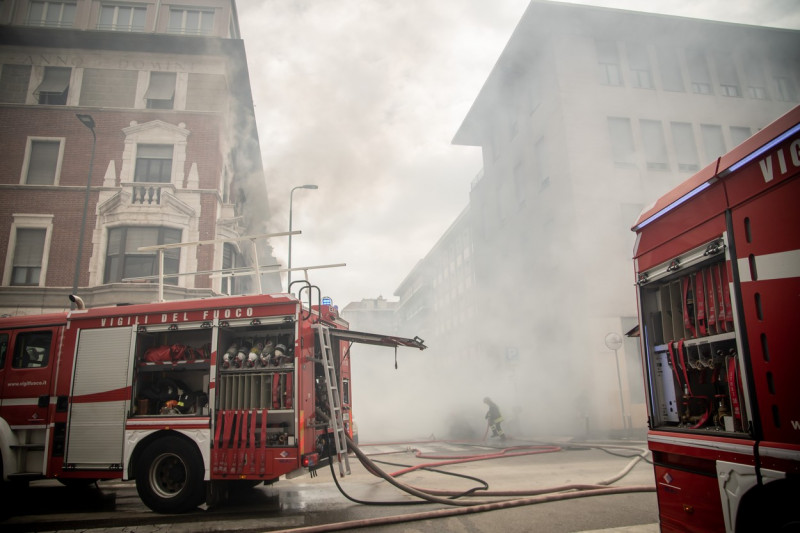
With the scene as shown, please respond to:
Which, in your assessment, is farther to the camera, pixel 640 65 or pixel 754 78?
pixel 754 78

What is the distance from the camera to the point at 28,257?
1433cm

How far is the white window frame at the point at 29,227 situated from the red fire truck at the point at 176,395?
1000cm

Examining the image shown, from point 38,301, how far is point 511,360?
1431 centimetres

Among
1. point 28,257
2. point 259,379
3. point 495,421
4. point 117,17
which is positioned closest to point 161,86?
point 117,17

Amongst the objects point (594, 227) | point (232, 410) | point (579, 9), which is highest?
point (579, 9)

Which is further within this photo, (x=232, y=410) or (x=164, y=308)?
(x=164, y=308)

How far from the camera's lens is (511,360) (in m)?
13.4

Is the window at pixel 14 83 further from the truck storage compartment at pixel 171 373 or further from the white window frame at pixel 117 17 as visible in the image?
the truck storage compartment at pixel 171 373

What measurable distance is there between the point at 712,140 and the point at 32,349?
63.4 feet

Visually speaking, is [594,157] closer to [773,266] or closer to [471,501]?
[471,501]

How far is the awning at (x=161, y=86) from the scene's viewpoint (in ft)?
51.1

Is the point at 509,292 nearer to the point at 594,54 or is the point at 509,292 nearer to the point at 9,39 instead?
the point at 594,54

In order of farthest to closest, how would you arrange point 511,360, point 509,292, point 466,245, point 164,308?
point 466,245
point 509,292
point 511,360
point 164,308

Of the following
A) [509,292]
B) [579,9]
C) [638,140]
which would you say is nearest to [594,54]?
[579,9]
